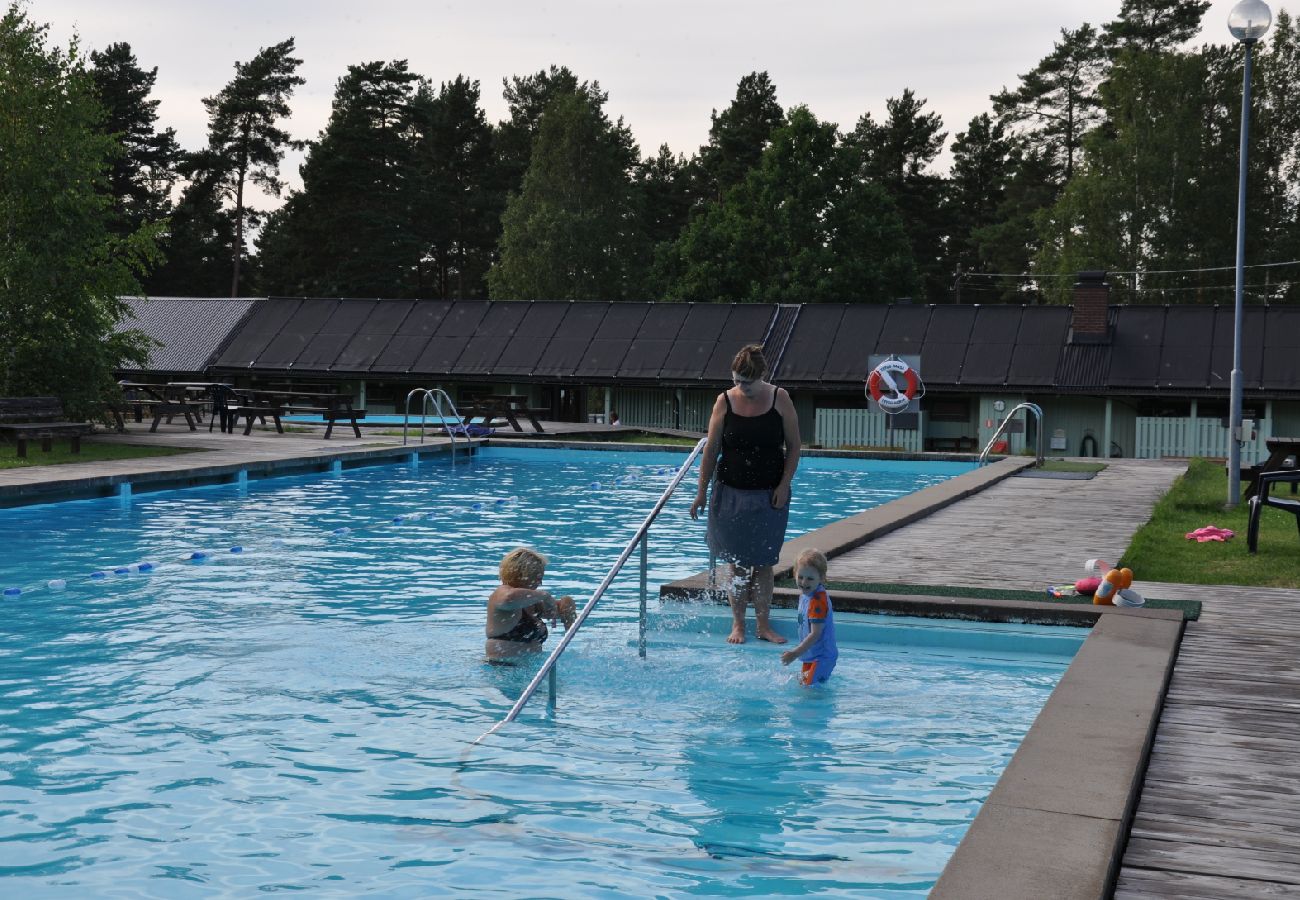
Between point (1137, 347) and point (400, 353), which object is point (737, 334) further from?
point (1137, 347)

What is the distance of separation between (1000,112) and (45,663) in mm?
60198

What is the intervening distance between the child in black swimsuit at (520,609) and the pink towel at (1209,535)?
7125mm

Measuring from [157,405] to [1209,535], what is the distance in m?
20.7

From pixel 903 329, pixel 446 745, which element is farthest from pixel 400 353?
pixel 446 745

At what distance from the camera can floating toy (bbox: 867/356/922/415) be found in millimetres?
31141

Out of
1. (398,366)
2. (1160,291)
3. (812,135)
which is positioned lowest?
(398,366)

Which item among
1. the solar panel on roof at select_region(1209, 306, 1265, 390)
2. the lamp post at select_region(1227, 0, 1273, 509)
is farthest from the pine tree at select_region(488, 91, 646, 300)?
the lamp post at select_region(1227, 0, 1273, 509)

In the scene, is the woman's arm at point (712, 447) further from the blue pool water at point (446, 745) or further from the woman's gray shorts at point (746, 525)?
the blue pool water at point (446, 745)

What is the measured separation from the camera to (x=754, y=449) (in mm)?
8219

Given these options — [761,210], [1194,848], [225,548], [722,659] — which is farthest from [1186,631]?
[761,210]

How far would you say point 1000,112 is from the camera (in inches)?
2472

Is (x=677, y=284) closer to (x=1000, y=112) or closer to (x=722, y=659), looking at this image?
(x=1000, y=112)

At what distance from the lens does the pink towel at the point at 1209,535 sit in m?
12.7

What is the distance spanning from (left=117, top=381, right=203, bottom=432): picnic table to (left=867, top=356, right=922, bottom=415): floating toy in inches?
587
